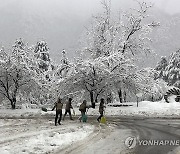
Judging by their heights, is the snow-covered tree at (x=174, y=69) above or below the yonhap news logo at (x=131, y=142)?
above

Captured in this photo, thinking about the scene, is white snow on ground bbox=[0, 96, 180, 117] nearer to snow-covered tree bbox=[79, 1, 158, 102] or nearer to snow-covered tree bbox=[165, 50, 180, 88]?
snow-covered tree bbox=[79, 1, 158, 102]

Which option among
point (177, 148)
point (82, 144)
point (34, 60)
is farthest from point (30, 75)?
point (177, 148)

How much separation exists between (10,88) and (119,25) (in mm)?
14157

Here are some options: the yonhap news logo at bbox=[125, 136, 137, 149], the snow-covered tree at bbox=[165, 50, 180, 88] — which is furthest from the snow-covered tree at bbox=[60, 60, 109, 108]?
the snow-covered tree at bbox=[165, 50, 180, 88]

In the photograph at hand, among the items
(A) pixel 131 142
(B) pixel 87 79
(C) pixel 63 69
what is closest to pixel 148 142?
(A) pixel 131 142

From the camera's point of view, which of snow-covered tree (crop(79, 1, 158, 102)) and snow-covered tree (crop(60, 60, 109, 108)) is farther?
snow-covered tree (crop(79, 1, 158, 102))

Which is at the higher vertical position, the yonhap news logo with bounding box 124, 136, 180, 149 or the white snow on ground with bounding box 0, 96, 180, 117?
the white snow on ground with bounding box 0, 96, 180, 117

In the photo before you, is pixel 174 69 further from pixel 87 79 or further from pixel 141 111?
pixel 141 111

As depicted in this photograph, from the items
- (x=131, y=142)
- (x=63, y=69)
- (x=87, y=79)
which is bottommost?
(x=131, y=142)

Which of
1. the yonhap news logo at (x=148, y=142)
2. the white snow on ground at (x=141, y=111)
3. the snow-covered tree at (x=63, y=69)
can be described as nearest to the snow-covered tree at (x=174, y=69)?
the white snow on ground at (x=141, y=111)

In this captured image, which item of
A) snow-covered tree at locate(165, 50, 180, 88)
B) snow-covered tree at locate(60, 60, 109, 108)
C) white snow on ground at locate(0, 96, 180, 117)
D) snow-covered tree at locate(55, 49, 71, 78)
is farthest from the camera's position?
snow-covered tree at locate(165, 50, 180, 88)

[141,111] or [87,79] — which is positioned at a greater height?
[87,79]

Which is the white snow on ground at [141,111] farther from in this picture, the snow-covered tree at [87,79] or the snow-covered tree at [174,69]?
the snow-covered tree at [174,69]

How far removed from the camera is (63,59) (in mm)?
56906
